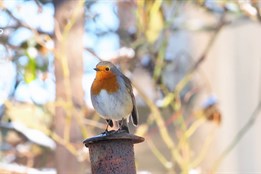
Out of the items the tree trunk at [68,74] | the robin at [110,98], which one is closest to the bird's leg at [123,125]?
the robin at [110,98]

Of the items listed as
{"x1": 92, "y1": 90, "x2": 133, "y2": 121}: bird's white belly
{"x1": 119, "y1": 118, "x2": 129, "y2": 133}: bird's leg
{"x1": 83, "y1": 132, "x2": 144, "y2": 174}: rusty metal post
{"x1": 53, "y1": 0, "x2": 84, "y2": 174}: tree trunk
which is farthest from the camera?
{"x1": 53, "y1": 0, "x2": 84, "y2": 174}: tree trunk

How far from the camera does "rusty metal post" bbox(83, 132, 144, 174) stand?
2.79m

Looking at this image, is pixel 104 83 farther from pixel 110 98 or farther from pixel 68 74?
pixel 68 74

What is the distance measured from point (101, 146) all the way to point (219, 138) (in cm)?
460

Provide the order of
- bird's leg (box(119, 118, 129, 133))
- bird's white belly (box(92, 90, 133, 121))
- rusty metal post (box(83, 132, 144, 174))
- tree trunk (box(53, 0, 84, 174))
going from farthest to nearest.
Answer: tree trunk (box(53, 0, 84, 174)) < bird's white belly (box(92, 90, 133, 121)) < bird's leg (box(119, 118, 129, 133)) < rusty metal post (box(83, 132, 144, 174))

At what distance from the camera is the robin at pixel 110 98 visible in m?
3.29

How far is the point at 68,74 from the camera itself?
184 inches

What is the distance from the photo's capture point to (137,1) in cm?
518

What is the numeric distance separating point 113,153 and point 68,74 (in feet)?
6.29

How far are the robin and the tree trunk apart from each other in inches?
52.5

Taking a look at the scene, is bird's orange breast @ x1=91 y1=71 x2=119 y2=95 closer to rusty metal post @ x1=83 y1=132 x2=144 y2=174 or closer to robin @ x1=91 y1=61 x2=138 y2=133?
robin @ x1=91 y1=61 x2=138 y2=133

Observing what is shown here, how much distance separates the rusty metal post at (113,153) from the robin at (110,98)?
0.45 meters

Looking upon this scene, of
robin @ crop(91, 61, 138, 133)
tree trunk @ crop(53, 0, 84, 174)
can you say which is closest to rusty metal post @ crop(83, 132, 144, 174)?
robin @ crop(91, 61, 138, 133)

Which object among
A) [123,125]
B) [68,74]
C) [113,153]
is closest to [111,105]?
[123,125]
